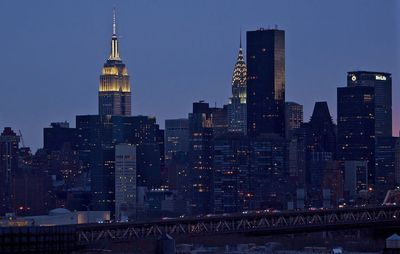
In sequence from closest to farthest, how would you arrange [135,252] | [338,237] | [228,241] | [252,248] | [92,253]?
[92,253] → [135,252] → [252,248] → [228,241] → [338,237]

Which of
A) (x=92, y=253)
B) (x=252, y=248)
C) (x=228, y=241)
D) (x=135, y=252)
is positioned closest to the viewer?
(x=92, y=253)

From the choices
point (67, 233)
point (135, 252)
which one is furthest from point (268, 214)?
point (67, 233)

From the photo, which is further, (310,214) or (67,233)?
(310,214)

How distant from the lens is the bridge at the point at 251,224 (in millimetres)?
136375

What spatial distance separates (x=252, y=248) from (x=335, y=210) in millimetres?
11505

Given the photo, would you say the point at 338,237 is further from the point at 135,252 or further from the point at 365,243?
the point at 135,252

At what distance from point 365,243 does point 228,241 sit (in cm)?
1400

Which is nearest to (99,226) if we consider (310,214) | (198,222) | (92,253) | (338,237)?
(92,253)

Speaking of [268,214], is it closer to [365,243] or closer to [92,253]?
[365,243]

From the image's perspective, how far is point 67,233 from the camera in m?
68.8

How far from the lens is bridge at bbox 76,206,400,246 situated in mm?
136375

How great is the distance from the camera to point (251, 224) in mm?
153250

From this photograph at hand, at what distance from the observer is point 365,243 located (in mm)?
155750

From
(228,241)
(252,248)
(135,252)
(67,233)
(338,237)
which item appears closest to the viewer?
(67,233)
